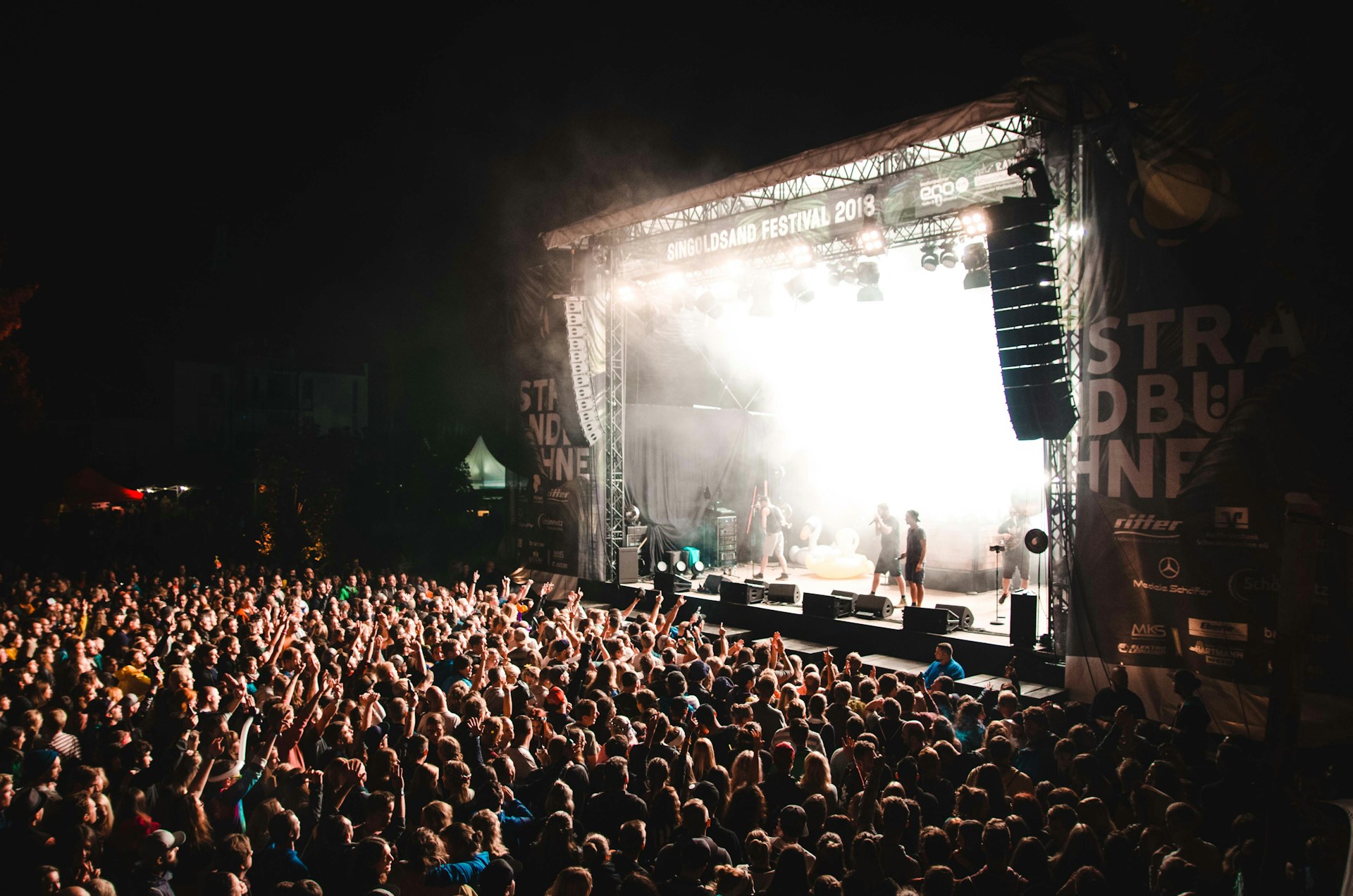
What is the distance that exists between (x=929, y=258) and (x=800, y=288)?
75.8 inches

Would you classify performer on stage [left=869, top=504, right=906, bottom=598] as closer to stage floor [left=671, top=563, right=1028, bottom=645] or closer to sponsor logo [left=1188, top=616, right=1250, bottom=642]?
stage floor [left=671, top=563, right=1028, bottom=645]

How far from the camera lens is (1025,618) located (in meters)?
Answer: 8.54

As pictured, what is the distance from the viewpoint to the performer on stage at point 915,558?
35.4 feet

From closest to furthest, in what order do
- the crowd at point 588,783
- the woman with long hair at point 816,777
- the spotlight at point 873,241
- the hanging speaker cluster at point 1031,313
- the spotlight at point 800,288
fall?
the crowd at point 588,783 < the woman with long hair at point 816,777 < the hanging speaker cluster at point 1031,313 < the spotlight at point 873,241 < the spotlight at point 800,288

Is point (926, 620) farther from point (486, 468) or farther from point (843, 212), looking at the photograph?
point (486, 468)

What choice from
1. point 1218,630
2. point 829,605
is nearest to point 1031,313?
point 1218,630

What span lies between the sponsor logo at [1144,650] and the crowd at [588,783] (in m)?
1.34

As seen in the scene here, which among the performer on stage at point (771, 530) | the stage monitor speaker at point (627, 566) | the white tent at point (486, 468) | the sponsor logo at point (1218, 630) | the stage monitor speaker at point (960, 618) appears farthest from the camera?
the white tent at point (486, 468)

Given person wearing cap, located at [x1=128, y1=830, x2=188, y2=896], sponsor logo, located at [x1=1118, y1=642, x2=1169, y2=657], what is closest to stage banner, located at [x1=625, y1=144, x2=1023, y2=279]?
sponsor logo, located at [x1=1118, y1=642, x2=1169, y2=657]

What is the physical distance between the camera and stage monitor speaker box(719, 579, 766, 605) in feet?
39.3

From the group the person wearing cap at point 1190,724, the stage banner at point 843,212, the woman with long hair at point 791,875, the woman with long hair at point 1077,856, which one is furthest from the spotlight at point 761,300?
the woman with long hair at point 791,875

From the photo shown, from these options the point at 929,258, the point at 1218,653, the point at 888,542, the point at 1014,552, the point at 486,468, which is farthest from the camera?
the point at 486,468

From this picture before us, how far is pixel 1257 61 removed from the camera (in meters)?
6.91

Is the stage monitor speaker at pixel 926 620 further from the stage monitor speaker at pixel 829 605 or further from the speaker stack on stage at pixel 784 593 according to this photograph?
the speaker stack on stage at pixel 784 593
